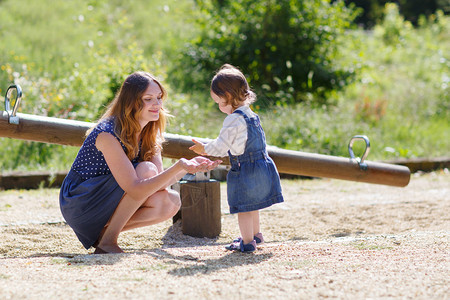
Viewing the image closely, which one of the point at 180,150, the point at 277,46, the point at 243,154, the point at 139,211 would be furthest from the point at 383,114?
the point at 139,211

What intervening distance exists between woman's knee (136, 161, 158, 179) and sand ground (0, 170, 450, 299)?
445 mm

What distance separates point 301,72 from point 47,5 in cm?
536

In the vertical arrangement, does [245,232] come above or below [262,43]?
below

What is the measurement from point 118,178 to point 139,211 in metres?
0.34

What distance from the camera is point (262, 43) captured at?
30.6ft

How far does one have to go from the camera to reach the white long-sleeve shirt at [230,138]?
10.7ft

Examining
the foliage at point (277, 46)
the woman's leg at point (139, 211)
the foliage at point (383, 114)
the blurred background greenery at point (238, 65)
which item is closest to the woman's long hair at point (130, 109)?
the woman's leg at point (139, 211)

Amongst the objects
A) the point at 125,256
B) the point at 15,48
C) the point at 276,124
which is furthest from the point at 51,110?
the point at 125,256

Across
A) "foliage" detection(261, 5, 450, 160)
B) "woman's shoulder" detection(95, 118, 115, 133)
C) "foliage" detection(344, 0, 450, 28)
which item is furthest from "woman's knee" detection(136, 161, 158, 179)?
"foliage" detection(344, 0, 450, 28)

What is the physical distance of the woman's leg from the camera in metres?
3.44

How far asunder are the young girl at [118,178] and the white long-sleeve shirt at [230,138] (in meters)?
0.11

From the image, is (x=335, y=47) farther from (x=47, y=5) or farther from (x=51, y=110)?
(x=47, y=5)

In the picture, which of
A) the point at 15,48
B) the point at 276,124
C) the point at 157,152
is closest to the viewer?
the point at 157,152

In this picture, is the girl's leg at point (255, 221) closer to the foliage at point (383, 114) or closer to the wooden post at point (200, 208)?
the wooden post at point (200, 208)
